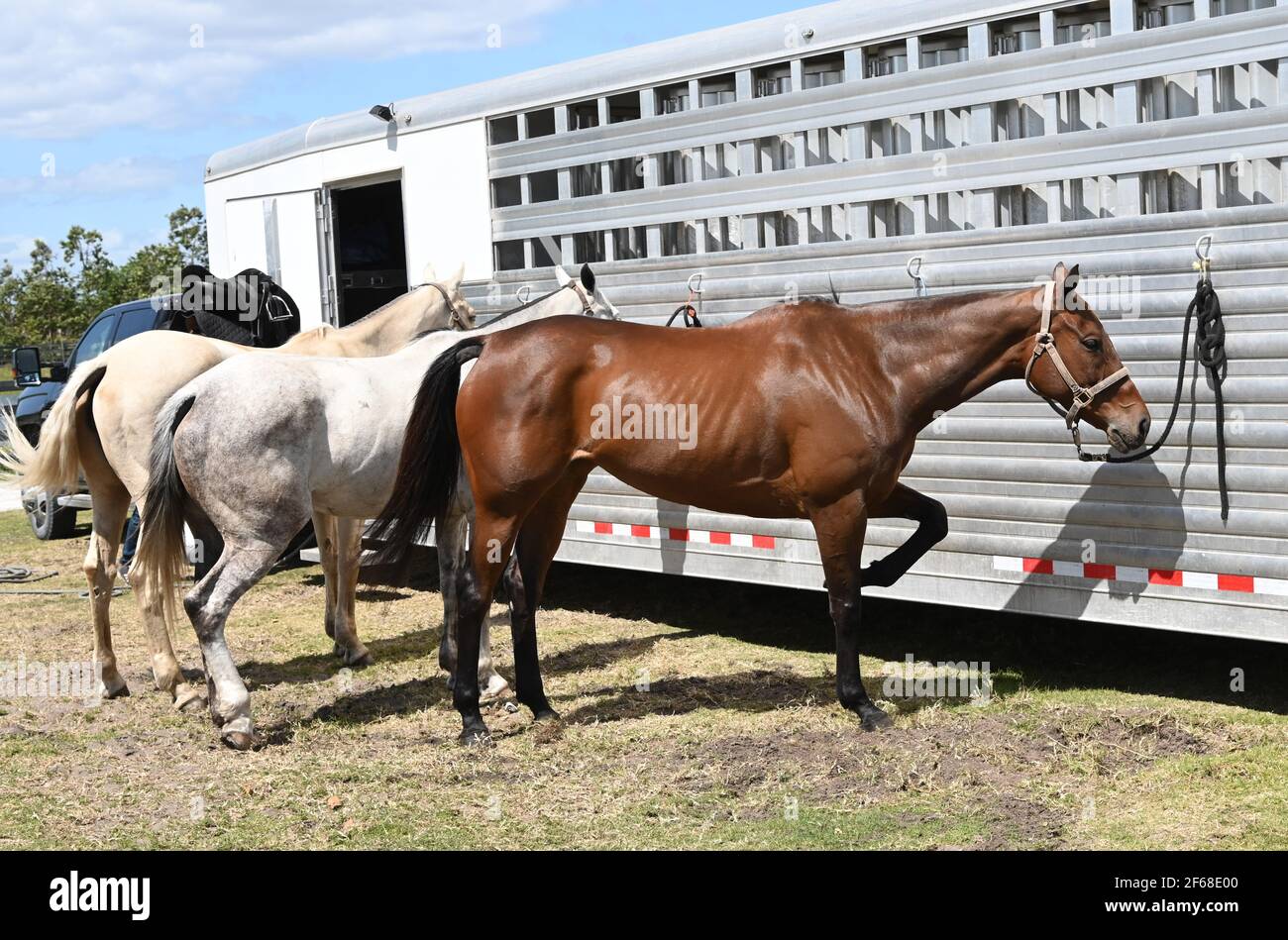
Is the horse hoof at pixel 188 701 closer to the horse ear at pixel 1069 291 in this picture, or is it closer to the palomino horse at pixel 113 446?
the palomino horse at pixel 113 446

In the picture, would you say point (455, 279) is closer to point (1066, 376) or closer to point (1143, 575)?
point (1066, 376)

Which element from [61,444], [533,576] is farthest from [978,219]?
[61,444]

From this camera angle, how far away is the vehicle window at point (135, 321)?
12.3 meters

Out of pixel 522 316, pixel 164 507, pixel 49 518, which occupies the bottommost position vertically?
pixel 49 518

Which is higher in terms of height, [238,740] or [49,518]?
[49,518]

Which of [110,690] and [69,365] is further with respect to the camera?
[69,365]

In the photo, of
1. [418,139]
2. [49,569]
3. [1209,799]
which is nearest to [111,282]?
[49,569]

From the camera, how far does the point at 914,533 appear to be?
6215mm

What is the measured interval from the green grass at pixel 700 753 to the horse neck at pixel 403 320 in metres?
1.79

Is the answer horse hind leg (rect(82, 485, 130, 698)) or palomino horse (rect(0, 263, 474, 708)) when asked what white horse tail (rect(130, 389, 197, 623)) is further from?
horse hind leg (rect(82, 485, 130, 698))

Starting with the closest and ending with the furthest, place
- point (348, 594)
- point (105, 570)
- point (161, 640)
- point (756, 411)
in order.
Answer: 1. point (756, 411)
2. point (161, 640)
3. point (105, 570)
4. point (348, 594)

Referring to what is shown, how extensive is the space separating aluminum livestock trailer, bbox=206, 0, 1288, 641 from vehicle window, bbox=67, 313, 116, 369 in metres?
5.74

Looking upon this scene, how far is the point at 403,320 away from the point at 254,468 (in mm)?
2120

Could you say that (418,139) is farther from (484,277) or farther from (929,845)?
(929,845)
